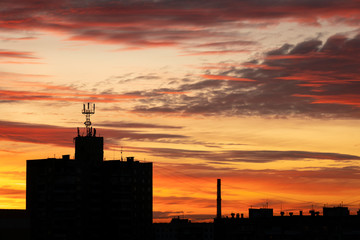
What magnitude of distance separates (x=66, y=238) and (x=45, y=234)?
5.97 metres

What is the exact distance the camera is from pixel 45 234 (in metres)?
199

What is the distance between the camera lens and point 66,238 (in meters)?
198
